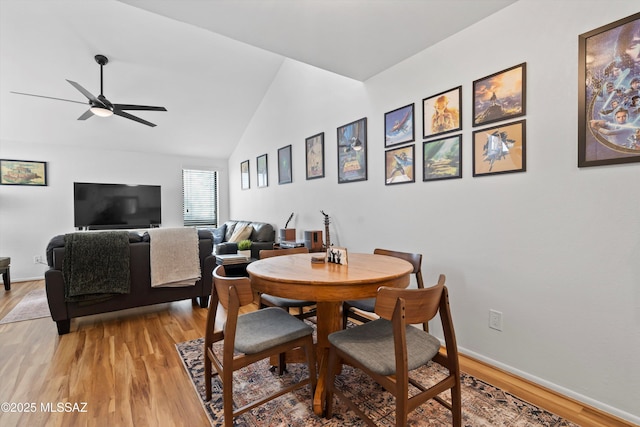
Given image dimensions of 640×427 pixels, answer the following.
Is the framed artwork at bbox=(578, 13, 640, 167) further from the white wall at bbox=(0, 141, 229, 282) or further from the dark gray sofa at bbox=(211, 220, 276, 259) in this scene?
the white wall at bbox=(0, 141, 229, 282)

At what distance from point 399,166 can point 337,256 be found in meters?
1.20

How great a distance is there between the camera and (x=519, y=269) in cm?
184

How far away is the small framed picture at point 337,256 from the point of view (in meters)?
Answer: 1.80

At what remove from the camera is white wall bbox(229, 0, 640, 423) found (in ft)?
4.88

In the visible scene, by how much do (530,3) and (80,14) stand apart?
4.17 metres

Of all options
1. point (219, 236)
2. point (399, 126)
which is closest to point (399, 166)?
point (399, 126)

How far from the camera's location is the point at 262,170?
5164 millimetres

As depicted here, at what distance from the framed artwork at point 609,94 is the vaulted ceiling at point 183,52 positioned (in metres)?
0.64

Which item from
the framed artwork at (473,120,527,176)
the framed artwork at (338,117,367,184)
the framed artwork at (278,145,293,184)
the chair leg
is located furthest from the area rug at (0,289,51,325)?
the framed artwork at (473,120,527,176)

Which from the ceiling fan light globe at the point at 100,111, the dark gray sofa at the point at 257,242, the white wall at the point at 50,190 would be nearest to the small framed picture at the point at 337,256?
the dark gray sofa at the point at 257,242

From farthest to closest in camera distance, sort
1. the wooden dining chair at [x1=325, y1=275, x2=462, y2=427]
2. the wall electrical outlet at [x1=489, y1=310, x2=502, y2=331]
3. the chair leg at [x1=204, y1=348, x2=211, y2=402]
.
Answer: the wall electrical outlet at [x1=489, y1=310, x2=502, y2=331] → the chair leg at [x1=204, y1=348, x2=211, y2=402] → the wooden dining chair at [x1=325, y1=275, x2=462, y2=427]

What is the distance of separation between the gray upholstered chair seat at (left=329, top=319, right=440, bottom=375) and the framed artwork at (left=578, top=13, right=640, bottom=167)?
Answer: 52.2 inches

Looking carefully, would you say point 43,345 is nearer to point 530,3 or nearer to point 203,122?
point 203,122

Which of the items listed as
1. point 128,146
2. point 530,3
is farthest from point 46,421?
point 128,146
